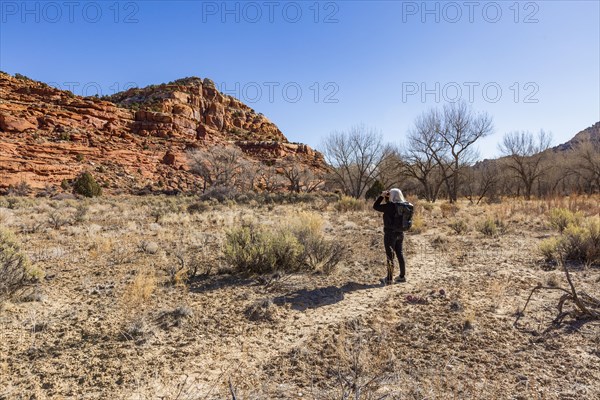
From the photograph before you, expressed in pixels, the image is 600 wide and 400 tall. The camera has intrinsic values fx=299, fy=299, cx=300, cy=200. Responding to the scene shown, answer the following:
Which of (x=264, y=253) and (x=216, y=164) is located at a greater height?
(x=216, y=164)

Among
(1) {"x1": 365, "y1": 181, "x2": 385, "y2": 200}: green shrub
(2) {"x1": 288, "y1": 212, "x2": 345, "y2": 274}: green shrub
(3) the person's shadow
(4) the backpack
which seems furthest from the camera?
(1) {"x1": 365, "y1": 181, "x2": 385, "y2": 200}: green shrub

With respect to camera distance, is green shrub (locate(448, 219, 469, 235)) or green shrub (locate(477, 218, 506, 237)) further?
green shrub (locate(448, 219, 469, 235))

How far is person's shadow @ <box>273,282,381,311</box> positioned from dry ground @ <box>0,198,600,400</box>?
0.03 meters

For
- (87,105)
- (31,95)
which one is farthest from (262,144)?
(31,95)

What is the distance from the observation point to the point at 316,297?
13.3 ft

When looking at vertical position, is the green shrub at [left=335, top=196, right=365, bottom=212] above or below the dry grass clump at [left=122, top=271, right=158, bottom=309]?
above

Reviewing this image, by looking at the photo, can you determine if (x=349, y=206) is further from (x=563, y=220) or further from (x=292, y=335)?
(x=292, y=335)

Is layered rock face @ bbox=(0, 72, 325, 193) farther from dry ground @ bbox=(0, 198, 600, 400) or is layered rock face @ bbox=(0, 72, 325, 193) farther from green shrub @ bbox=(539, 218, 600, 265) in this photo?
green shrub @ bbox=(539, 218, 600, 265)

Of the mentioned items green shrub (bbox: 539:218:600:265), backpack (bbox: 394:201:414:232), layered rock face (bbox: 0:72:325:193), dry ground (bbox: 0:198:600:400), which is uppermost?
layered rock face (bbox: 0:72:325:193)

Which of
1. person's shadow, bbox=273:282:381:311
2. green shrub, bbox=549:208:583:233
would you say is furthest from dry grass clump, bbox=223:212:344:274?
green shrub, bbox=549:208:583:233

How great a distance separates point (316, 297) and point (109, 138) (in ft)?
164

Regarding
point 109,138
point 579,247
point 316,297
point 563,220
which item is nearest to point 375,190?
point 563,220

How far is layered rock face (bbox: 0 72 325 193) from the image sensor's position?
3322 centimetres

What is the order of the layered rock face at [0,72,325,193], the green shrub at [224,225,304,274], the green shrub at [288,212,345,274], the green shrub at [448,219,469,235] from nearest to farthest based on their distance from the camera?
the green shrub at [224,225,304,274], the green shrub at [288,212,345,274], the green shrub at [448,219,469,235], the layered rock face at [0,72,325,193]
